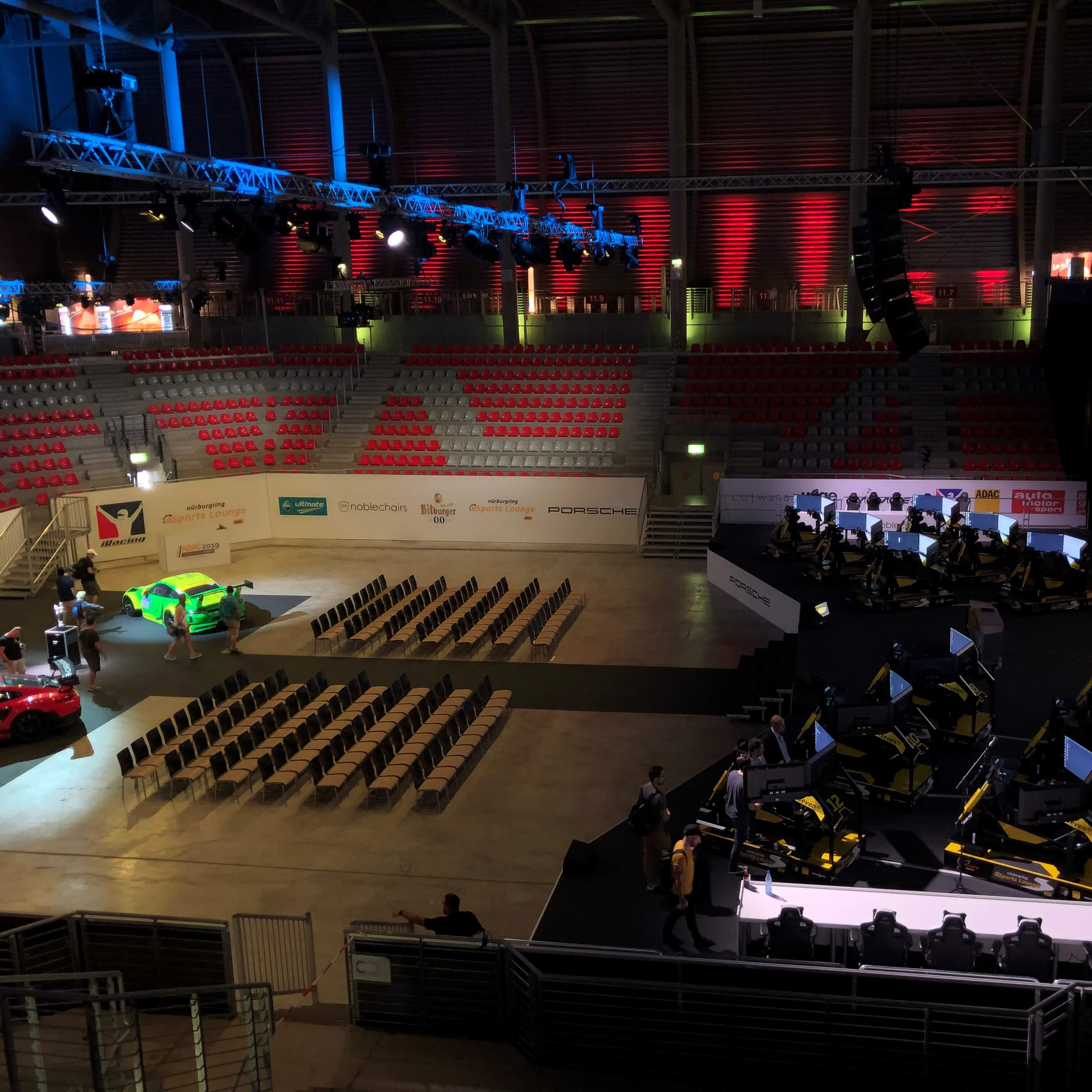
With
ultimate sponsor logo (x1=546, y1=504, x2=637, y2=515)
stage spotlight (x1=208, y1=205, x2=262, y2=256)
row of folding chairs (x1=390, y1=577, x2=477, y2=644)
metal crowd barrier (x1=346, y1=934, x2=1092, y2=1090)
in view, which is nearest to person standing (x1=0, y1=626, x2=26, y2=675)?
row of folding chairs (x1=390, y1=577, x2=477, y2=644)

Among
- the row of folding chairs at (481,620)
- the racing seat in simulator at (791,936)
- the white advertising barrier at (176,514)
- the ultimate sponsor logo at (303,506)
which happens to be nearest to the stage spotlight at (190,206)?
the white advertising barrier at (176,514)

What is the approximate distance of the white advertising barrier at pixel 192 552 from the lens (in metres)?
21.4

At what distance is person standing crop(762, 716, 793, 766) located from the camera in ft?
34.6

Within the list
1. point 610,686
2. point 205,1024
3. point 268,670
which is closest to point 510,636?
point 610,686

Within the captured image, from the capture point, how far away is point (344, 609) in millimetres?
18422

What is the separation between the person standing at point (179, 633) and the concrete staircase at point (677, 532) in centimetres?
979

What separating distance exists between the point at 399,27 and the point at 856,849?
82.2ft

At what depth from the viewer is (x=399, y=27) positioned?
27.8 metres

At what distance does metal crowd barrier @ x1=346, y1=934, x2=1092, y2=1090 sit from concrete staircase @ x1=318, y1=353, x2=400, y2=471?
18.8 metres

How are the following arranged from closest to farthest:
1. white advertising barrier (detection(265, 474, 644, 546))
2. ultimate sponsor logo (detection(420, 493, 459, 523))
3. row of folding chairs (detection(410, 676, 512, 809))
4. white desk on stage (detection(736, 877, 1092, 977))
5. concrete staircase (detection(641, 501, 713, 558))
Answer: white desk on stage (detection(736, 877, 1092, 977))
row of folding chairs (detection(410, 676, 512, 809))
concrete staircase (detection(641, 501, 713, 558))
white advertising barrier (detection(265, 474, 644, 546))
ultimate sponsor logo (detection(420, 493, 459, 523))

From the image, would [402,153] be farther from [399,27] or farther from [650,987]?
[650,987]

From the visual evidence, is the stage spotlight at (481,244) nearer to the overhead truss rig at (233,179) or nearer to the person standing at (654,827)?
the overhead truss rig at (233,179)

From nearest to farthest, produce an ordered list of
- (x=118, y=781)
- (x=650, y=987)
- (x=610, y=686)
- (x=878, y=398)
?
1. (x=650, y=987)
2. (x=118, y=781)
3. (x=610, y=686)
4. (x=878, y=398)

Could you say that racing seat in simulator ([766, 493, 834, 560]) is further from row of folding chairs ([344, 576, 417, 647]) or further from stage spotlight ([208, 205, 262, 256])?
stage spotlight ([208, 205, 262, 256])
